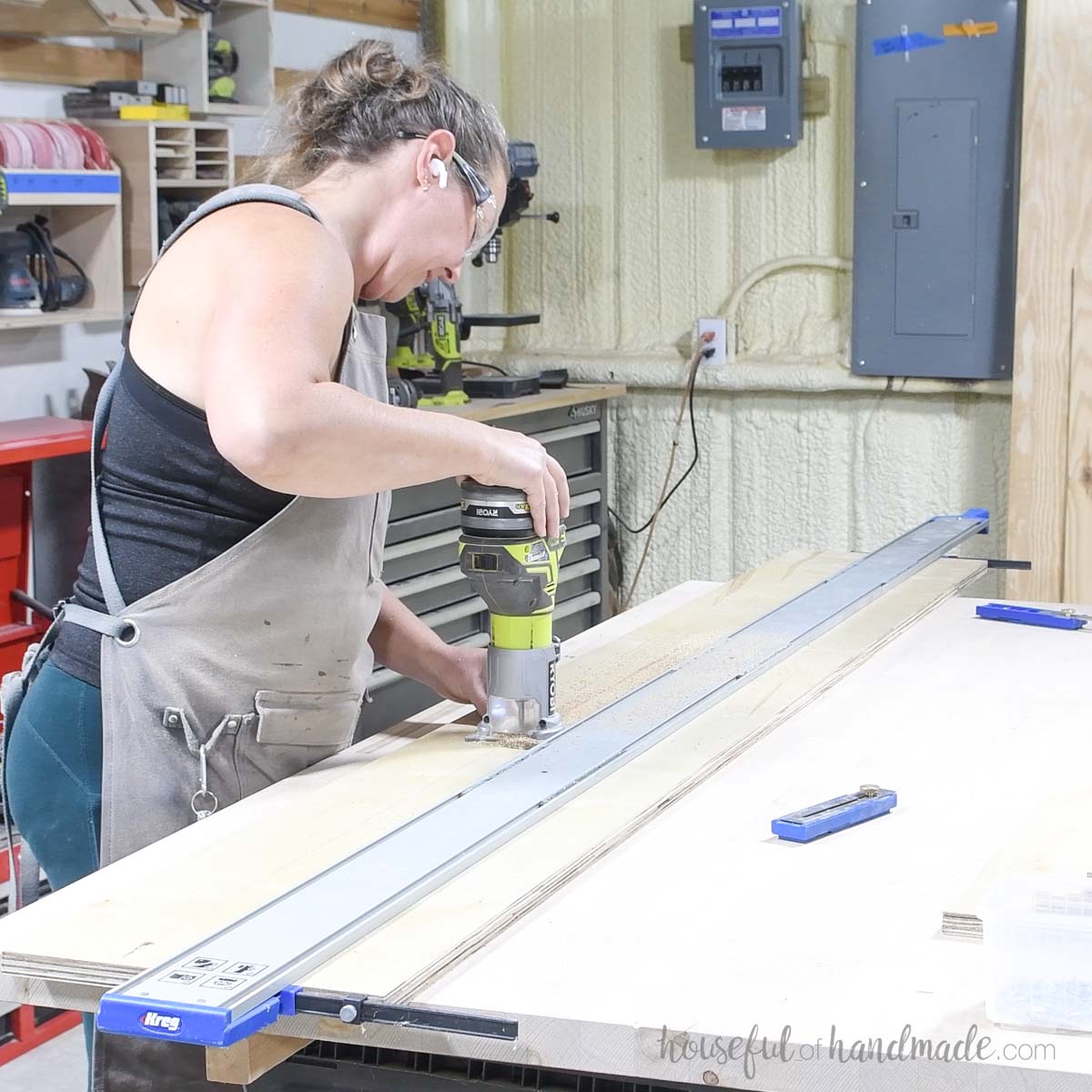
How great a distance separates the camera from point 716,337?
4.21 m

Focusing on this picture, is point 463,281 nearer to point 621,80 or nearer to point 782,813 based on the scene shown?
point 621,80

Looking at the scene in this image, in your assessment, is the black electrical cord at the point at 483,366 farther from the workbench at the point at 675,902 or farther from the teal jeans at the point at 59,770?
the teal jeans at the point at 59,770

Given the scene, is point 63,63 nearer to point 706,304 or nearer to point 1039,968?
point 706,304

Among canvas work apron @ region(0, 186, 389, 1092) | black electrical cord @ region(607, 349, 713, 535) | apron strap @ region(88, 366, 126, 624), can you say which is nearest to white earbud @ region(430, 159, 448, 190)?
canvas work apron @ region(0, 186, 389, 1092)

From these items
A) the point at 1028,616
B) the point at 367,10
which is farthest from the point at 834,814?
the point at 367,10

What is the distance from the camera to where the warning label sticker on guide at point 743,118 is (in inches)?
157

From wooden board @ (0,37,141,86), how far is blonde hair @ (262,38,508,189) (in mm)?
1630

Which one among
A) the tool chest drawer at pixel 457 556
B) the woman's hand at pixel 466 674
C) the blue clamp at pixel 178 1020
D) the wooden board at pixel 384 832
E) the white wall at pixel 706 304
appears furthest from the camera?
the white wall at pixel 706 304

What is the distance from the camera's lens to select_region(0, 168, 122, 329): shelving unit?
3.00m

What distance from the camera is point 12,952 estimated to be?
117cm

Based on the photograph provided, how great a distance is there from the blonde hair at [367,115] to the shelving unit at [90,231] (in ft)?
4.74

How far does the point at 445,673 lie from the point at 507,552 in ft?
1.00

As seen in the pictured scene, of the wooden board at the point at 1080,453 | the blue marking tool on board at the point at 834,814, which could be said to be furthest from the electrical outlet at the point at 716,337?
the blue marking tool on board at the point at 834,814

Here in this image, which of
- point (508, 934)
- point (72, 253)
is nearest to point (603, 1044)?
point (508, 934)
